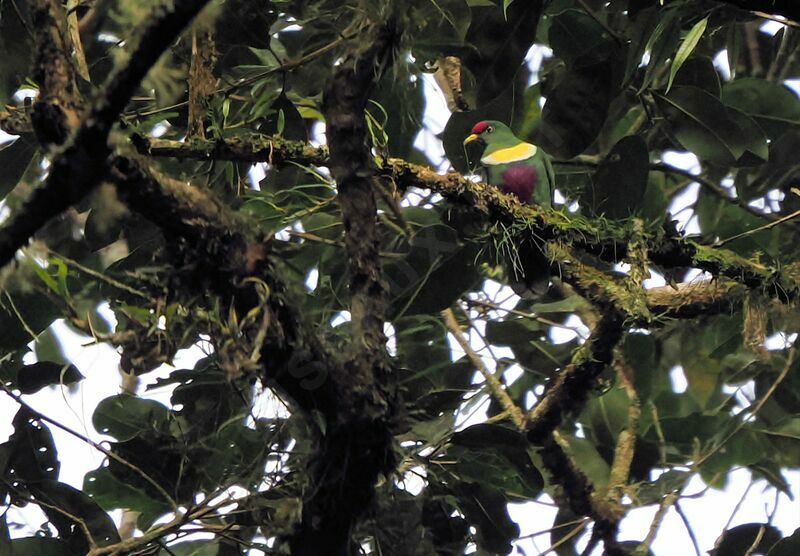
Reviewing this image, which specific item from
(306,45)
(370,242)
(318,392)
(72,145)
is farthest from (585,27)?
(72,145)

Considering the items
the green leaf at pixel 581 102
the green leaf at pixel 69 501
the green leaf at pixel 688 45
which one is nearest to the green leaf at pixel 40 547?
the green leaf at pixel 69 501

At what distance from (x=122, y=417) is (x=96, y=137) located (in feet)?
3.36

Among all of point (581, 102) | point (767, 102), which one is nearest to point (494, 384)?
point (581, 102)

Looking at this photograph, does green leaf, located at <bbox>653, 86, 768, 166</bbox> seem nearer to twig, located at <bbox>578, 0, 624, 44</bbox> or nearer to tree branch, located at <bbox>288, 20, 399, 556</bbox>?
twig, located at <bbox>578, 0, 624, 44</bbox>

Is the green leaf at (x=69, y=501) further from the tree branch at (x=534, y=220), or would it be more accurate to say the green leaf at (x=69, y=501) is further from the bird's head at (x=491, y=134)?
the bird's head at (x=491, y=134)

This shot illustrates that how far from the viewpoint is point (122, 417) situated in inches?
67.7

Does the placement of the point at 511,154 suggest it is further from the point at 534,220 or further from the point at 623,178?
the point at 534,220

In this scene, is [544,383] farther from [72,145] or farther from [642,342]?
[72,145]

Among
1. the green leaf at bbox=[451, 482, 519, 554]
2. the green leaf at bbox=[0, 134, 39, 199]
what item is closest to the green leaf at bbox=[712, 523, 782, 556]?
the green leaf at bbox=[451, 482, 519, 554]

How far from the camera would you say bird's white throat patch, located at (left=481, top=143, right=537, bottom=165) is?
1.96 m

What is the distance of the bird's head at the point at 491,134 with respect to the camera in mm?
1815

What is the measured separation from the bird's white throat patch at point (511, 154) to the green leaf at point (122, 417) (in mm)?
886

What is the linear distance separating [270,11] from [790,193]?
1097mm

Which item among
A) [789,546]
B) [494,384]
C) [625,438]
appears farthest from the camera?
[625,438]
